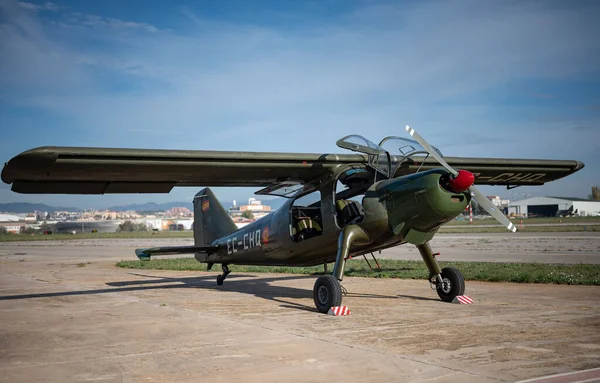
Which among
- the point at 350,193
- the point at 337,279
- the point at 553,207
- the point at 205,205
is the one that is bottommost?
the point at 337,279

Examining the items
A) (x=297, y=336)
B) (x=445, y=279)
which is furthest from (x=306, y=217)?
(x=297, y=336)

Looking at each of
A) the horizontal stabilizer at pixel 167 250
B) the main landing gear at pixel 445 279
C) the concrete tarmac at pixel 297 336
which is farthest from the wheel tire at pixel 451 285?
the horizontal stabilizer at pixel 167 250

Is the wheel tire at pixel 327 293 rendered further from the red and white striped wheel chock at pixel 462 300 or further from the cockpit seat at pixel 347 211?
the red and white striped wheel chock at pixel 462 300

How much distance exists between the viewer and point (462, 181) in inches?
353

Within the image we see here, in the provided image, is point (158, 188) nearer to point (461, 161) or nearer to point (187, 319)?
point (187, 319)

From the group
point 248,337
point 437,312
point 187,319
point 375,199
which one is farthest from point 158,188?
point 437,312

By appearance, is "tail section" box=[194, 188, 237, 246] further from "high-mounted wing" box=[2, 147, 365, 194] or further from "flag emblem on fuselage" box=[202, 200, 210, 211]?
"high-mounted wing" box=[2, 147, 365, 194]

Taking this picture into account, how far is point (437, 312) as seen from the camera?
9.45 meters

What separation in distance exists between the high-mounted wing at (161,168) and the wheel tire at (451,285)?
7.44 feet

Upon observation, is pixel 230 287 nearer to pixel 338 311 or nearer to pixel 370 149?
pixel 338 311

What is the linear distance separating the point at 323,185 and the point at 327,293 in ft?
7.97

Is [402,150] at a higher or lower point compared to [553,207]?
lower

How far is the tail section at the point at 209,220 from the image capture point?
15844 mm

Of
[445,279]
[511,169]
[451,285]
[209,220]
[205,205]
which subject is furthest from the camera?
[205,205]
